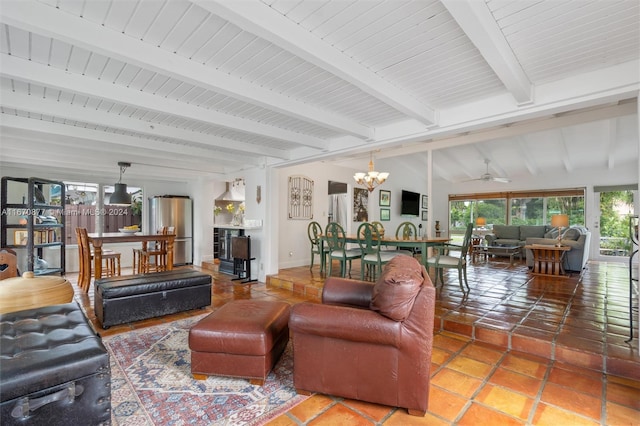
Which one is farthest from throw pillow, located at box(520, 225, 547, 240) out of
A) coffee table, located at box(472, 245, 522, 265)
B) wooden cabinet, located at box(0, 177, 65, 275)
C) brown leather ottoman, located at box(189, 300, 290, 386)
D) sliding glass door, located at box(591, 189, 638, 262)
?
wooden cabinet, located at box(0, 177, 65, 275)

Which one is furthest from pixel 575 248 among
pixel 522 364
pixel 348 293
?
pixel 348 293

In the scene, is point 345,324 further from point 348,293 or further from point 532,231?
point 532,231

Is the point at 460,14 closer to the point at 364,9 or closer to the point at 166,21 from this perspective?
the point at 364,9

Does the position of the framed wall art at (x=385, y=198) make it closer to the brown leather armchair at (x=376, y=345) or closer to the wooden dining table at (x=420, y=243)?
the wooden dining table at (x=420, y=243)

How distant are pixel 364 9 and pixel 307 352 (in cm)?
199

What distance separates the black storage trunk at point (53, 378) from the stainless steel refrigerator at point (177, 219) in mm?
5659

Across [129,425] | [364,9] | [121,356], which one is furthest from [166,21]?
[121,356]

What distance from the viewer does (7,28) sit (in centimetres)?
169

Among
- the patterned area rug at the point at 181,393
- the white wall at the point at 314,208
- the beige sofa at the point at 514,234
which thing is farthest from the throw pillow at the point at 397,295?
the beige sofa at the point at 514,234

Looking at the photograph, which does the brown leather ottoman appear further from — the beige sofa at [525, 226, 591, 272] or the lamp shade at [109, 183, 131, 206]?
the beige sofa at [525, 226, 591, 272]

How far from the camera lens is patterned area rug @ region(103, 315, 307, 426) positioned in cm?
173

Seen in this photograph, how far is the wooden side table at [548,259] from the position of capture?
17.4 feet

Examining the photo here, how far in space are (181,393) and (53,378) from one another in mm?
819

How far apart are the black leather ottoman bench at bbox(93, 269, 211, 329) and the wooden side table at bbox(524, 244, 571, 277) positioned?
5611 millimetres
